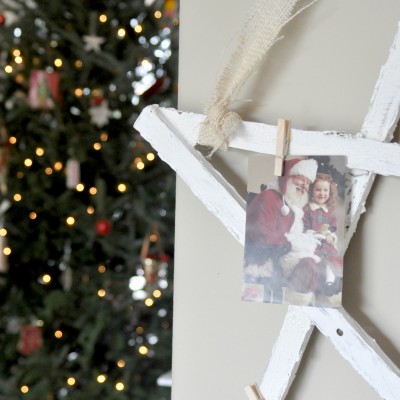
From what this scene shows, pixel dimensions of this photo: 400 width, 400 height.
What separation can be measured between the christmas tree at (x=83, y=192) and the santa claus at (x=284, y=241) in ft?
4.55

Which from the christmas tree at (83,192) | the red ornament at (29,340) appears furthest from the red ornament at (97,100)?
the red ornament at (29,340)

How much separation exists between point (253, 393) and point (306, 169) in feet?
1.06

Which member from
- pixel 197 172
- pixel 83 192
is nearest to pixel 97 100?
pixel 83 192

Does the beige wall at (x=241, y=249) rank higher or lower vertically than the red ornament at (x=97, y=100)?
lower

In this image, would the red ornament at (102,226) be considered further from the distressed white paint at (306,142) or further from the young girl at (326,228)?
the young girl at (326,228)

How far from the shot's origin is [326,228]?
828 millimetres

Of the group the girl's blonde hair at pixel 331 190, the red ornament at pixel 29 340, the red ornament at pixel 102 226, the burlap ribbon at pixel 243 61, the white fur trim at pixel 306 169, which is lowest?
the girl's blonde hair at pixel 331 190

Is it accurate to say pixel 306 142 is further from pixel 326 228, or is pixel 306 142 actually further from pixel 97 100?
pixel 97 100

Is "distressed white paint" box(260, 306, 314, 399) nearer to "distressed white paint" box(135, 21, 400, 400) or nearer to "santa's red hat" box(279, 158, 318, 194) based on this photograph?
"distressed white paint" box(135, 21, 400, 400)

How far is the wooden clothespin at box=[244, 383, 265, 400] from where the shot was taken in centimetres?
90

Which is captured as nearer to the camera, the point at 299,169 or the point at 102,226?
the point at 299,169

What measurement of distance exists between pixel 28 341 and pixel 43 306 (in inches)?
5.5

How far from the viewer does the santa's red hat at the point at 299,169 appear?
33.1 inches

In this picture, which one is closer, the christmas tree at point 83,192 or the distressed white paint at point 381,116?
the distressed white paint at point 381,116
